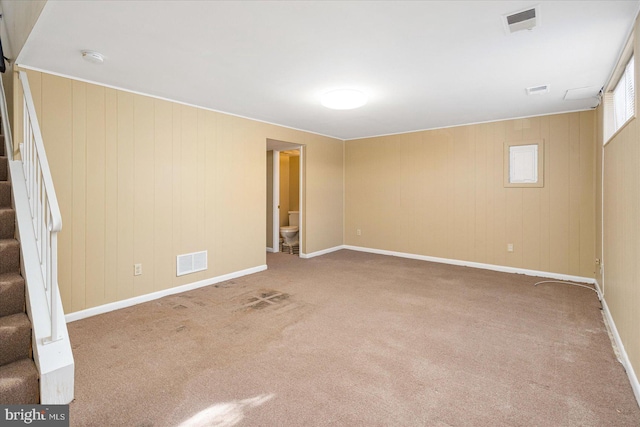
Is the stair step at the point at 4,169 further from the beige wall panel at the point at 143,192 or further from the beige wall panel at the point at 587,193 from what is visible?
the beige wall panel at the point at 587,193

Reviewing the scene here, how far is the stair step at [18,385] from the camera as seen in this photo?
1622mm

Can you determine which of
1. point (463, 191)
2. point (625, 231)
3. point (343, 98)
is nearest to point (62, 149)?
point (343, 98)

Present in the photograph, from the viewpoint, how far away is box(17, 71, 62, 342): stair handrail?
1792mm

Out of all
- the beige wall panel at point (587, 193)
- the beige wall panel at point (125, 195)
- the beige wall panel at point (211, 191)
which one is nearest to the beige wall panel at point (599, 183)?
the beige wall panel at point (587, 193)

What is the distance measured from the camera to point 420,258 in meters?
5.80

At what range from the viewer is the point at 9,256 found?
2.16 metres

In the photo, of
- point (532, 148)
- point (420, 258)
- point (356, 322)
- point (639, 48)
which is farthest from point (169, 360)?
point (532, 148)

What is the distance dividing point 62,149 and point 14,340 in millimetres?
1852

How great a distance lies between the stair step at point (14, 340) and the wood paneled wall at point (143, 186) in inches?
51.0

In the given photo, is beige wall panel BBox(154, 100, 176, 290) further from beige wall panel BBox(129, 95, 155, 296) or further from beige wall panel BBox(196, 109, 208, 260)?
beige wall panel BBox(196, 109, 208, 260)

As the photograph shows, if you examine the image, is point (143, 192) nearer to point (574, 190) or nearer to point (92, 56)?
point (92, 56)

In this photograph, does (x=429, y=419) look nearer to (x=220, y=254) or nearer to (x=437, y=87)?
(x=437, y=87)

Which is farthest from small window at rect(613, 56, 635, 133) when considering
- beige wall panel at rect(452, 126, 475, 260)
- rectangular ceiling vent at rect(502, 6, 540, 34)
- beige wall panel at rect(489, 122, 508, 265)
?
beige wall panel at rect(452, 126, 475, 260)

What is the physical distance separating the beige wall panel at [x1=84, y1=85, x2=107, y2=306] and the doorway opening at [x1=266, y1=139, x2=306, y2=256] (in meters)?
2.61
